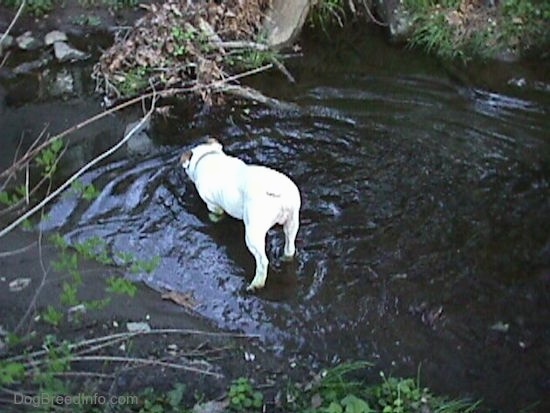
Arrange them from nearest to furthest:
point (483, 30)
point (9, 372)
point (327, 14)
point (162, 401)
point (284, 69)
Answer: point (9, 372)
point (162, 401)
point (284, 69)
point (483, 30)
point (327, 14)

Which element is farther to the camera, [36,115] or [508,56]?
[508,56]

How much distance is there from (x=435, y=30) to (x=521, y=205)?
3056 mm

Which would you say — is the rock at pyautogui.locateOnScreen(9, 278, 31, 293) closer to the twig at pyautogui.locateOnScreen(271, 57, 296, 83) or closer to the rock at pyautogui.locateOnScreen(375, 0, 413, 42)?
the twig at pyautogui.locateOnScreen(271, 57, 296, 83)

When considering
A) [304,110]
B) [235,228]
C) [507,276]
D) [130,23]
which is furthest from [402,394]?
[130,23]

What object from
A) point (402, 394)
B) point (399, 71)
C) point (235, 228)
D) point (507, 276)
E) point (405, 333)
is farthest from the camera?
point (399, 71)

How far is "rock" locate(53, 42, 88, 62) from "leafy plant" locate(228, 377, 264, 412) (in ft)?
17.9

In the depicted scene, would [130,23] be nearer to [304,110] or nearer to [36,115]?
[36,115]

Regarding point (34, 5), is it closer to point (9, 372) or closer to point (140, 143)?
point (140, 143)

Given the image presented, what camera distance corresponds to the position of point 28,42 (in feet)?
30.0

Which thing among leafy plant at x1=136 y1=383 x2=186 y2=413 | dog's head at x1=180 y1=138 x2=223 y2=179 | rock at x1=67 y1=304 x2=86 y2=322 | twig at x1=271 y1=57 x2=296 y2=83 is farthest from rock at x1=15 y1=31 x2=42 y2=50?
leafy plant at x1=136 y1=383 x2=186 y2=413

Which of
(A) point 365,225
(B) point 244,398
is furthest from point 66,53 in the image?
(B) point 244,398

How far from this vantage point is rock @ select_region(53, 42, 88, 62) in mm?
8859

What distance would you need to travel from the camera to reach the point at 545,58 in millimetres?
8547

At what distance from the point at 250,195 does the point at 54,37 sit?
4904 mm
